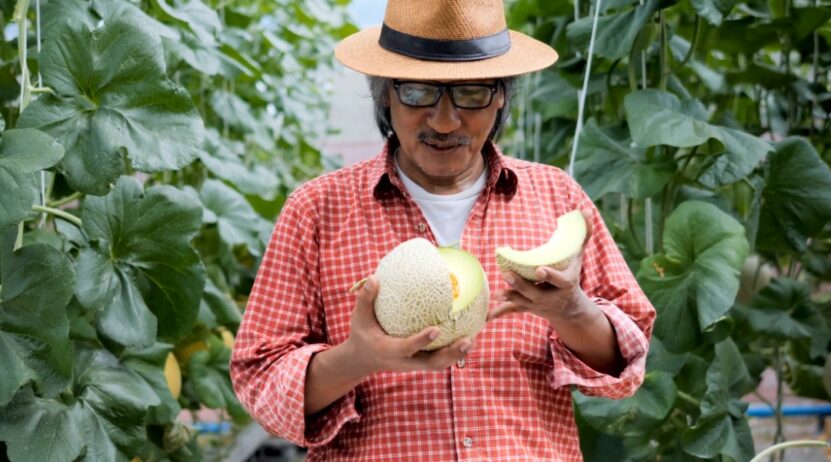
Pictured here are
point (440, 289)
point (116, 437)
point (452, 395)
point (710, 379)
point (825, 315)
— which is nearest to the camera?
point (440, 289)

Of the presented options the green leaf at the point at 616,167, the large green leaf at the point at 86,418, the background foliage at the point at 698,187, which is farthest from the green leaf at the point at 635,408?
the large green leaf at the point at 86,418

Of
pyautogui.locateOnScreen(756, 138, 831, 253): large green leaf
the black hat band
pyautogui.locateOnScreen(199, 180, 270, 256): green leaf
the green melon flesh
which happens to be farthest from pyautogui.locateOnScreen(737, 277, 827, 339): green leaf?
the green melon flesh

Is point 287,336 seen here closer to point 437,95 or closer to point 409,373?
point 409,373

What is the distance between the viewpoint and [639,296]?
181 cm

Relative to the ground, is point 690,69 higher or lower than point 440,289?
lower

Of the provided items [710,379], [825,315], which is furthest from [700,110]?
[825,315]

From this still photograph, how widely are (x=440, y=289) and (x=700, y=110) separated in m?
1.31

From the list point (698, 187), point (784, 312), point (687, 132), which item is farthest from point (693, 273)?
point (784, 312)

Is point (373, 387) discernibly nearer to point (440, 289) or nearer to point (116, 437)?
point (440, 289)

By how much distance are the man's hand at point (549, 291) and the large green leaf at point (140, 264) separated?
779mm

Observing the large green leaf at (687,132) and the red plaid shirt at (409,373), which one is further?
the large green leaf at (687,132)

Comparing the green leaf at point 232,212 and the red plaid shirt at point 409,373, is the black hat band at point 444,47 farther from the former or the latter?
the green leaf at point 232,212

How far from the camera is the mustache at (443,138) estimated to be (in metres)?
1.70

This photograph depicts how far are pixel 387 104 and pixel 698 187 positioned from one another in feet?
4.54
